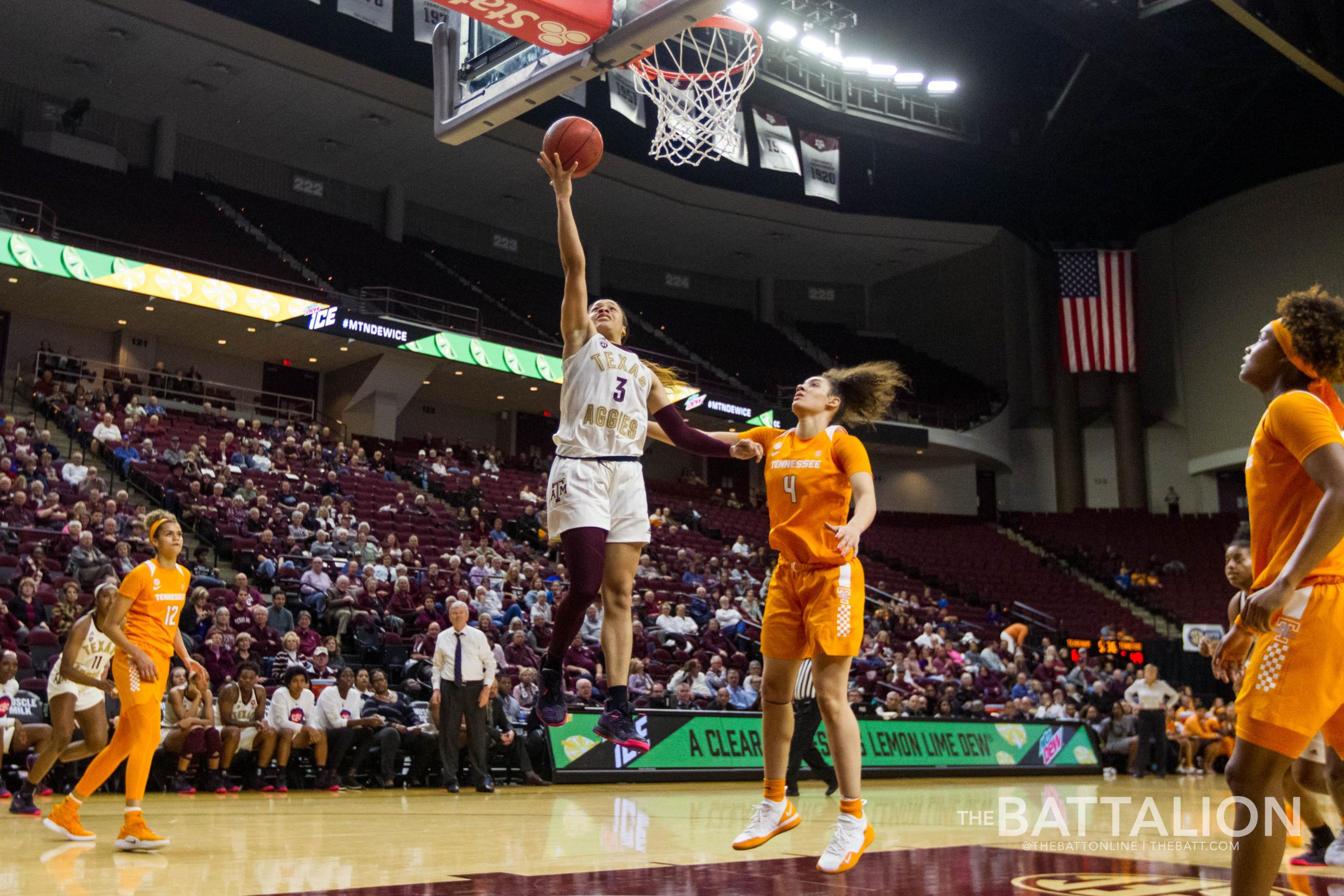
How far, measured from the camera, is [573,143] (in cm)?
492

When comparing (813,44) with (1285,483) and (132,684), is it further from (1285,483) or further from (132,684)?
(1285,483)

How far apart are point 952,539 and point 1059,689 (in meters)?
11.4

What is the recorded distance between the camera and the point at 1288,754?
3.04 m

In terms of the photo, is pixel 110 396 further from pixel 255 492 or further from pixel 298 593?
pixel 298 593

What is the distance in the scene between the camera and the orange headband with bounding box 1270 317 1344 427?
11.1 ft

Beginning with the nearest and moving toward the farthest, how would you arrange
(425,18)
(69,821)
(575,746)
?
(69,821)
(575,746)
(425,18)

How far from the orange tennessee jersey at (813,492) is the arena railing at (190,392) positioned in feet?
61.3

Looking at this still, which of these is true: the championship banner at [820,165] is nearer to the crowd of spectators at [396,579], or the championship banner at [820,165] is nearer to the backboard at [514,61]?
the crowd of spectators at [396,579]

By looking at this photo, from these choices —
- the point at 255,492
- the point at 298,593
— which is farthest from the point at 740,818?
the point at 255,492

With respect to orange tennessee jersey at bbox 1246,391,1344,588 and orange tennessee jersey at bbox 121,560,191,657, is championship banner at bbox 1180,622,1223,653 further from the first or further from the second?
orange tennessee jersey at bbox 1246,391,1344,588

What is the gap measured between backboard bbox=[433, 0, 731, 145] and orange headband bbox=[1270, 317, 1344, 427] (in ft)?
11.0

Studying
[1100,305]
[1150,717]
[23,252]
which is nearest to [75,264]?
[23,252]

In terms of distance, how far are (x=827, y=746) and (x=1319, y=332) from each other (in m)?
10.5

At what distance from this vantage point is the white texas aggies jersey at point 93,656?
300 inches
